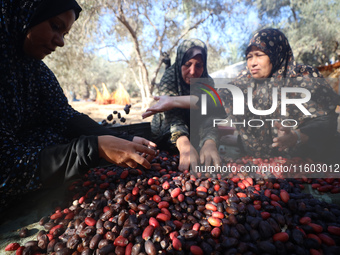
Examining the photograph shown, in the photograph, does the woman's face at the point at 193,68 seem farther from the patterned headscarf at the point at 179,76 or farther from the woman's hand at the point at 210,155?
the woman's hand at the point at 210,155

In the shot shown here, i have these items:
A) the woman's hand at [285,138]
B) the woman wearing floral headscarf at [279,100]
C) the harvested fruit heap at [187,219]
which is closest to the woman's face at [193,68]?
the woman wearing floral headscarf at [279,100]

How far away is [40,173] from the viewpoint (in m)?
1.31

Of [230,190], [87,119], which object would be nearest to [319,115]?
[230,190]

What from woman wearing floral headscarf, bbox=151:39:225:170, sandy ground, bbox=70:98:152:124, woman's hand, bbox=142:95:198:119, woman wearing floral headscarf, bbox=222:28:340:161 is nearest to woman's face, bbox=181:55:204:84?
woman wearing floral headscarf, bbox=151:39:225:170

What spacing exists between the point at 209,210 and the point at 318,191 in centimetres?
116

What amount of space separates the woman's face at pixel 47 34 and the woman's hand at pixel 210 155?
1.70m

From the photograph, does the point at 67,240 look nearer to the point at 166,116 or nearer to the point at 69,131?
the point at 69,131

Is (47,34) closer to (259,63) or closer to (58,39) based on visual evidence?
(58,39)

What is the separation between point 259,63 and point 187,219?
2060mm

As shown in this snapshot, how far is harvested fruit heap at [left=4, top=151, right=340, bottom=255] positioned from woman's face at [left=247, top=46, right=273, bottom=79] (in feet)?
4.53

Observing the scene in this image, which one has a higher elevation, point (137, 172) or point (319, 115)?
point (319, 115)

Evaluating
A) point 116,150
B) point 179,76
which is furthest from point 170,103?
point 116,150

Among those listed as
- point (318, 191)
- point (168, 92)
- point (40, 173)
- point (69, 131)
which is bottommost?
point (318, 191)

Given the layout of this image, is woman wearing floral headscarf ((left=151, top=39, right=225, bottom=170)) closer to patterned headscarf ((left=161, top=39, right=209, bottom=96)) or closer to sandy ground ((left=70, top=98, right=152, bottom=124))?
patterned headscarf ((left=161, top=39, right=209, bottom=96))
